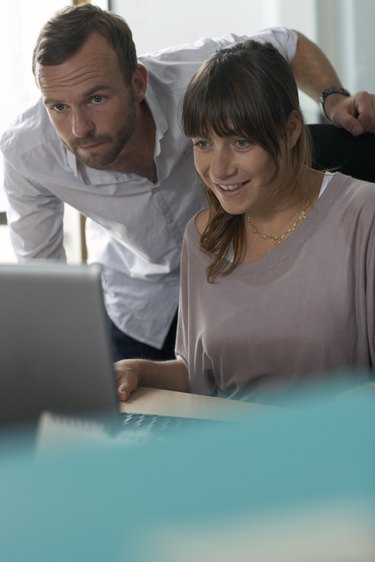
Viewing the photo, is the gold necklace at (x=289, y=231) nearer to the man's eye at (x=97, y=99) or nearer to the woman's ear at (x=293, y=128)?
the woman's ear at (x=293, y=128)

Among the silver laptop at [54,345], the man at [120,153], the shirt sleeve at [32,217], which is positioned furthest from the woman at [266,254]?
the shirt sleeve at [32,217]

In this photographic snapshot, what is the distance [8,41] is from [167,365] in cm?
255

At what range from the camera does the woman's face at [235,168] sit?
1561 millimetres

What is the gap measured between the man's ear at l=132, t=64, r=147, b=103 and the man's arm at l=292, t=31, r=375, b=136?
1.38ft

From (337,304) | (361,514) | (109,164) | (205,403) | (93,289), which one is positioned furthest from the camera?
(109,164)

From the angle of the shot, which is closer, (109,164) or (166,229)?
(109,164)

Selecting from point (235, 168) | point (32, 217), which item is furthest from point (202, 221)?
point (32, 217)

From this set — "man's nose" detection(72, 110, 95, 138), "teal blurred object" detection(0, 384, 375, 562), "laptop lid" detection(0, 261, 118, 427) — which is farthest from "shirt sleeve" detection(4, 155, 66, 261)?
"teal blurred object" detection(0, 384, 375, 562)

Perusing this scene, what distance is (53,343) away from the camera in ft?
2.72

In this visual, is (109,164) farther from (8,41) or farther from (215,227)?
(8,41)

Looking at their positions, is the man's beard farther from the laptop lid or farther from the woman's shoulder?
the laptop lid

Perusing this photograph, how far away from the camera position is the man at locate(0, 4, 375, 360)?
187 centimetres

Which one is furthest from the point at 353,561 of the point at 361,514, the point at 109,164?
the point at 109,164

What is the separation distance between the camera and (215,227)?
1.67m
